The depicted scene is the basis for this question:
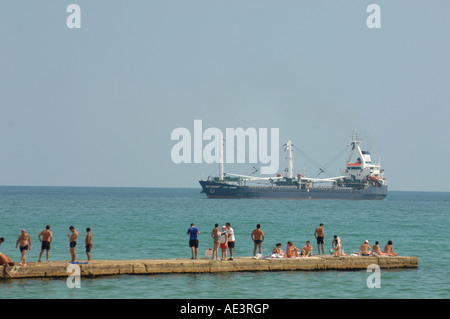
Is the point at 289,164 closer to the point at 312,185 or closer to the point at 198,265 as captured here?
the point at 312,185

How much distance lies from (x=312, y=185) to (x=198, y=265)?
138144 mm

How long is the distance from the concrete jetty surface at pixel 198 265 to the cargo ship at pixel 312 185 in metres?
122

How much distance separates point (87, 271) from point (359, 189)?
133 m

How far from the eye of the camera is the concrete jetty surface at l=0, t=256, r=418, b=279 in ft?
76.7

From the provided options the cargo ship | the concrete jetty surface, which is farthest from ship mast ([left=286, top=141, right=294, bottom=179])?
the concrete jetty surface

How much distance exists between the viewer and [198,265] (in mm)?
25219

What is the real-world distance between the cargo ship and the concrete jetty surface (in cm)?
12240

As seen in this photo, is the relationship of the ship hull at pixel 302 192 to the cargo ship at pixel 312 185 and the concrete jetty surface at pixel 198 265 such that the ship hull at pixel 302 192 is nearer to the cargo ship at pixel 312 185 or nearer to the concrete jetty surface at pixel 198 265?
the cargo ship at pixel 312 185

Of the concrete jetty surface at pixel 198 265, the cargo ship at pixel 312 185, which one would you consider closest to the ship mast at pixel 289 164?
the cargo ship at pixel 312 185

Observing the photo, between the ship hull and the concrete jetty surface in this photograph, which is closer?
the concrete jetty surface

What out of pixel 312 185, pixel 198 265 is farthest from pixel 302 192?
pixel 198 265

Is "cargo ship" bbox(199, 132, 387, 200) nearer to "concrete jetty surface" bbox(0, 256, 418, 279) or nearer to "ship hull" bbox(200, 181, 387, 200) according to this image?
"ship hull" bbox(200, 181, 387, 200)

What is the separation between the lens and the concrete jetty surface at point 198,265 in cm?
2338

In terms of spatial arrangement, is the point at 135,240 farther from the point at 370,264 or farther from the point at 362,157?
the point at 362,157
